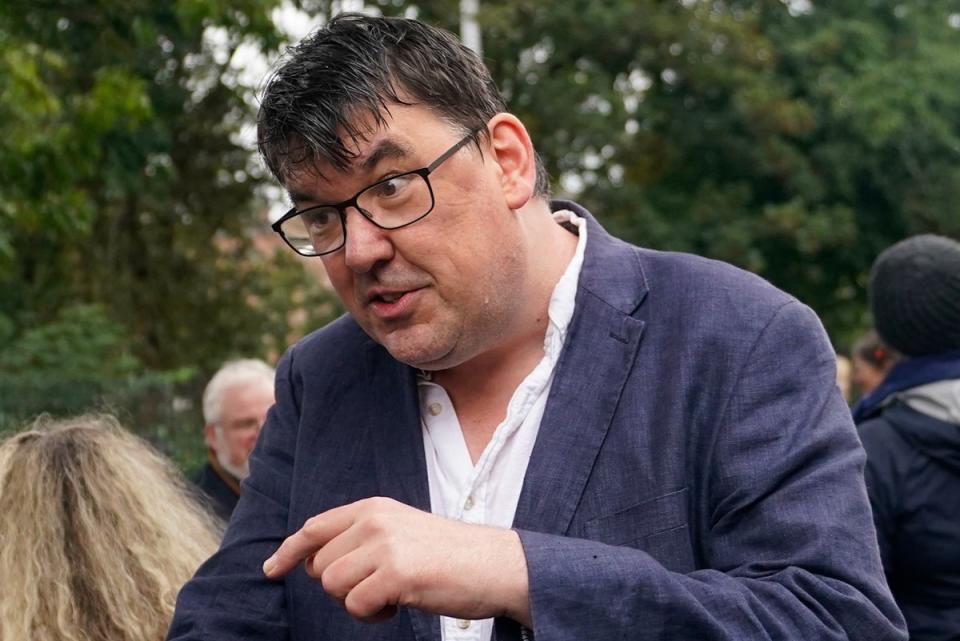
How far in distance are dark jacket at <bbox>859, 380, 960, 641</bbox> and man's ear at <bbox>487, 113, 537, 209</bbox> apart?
189cm

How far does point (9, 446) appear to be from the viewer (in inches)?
106

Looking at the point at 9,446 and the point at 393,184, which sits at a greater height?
the point at 393,184

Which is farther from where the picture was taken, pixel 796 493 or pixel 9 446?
pixel 9 446

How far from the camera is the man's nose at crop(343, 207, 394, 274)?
1.91m

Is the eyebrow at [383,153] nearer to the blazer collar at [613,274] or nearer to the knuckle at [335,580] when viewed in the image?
the blazer collar at [613,274]

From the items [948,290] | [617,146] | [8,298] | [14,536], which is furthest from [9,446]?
[617,146]

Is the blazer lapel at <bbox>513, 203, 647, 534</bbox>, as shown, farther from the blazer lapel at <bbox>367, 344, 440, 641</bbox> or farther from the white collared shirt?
the blazer lapel at <bbox>367, 344, 440, 641</bbox>

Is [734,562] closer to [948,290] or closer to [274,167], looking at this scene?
[274,167]

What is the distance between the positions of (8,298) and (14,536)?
12.3 metres

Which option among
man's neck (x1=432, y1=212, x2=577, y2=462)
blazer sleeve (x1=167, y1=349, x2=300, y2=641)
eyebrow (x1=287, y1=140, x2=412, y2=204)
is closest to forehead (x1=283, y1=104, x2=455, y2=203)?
eyebrow (x1=287, y1=140, x2=412, y2=204)

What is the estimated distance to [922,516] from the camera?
356 centimetres

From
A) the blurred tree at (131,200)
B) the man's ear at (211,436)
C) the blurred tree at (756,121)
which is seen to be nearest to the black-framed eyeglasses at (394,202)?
the man's ear at (211,436)

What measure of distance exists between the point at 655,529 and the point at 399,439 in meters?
0.45

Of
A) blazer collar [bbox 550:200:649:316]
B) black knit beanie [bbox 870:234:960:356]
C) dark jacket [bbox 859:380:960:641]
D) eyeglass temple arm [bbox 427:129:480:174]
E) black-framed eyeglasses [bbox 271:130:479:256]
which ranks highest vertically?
eyeglass temple arm [bbox 427:129:480:174]
